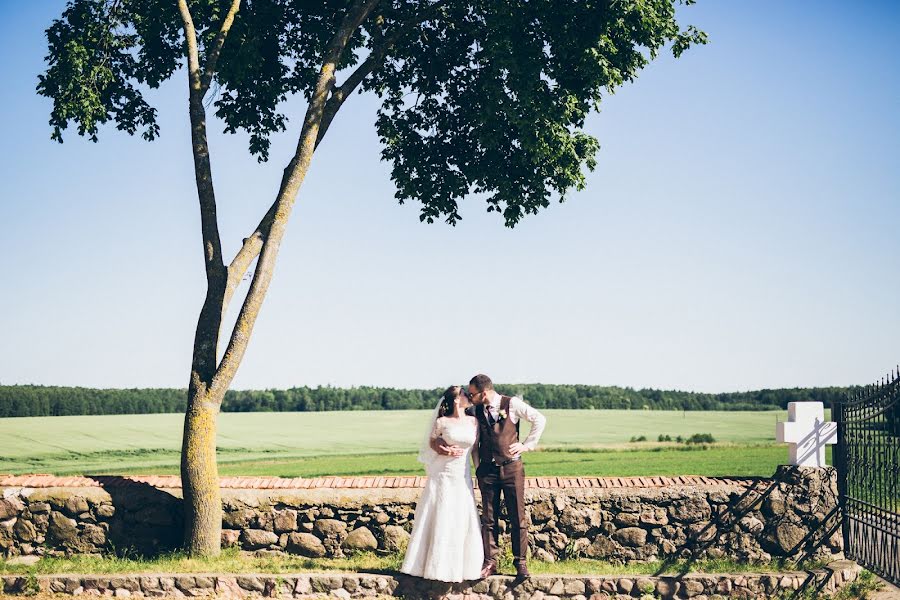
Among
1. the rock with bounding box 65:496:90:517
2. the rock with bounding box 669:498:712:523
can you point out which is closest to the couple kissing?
the rock with bounding box 669:498:712:523

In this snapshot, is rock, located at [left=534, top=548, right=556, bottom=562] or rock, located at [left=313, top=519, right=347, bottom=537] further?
rock, located at [left=313, top=519, right=347, bottom=537]

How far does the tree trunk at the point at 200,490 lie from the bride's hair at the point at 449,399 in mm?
3592

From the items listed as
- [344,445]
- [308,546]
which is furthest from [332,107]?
[344,445]

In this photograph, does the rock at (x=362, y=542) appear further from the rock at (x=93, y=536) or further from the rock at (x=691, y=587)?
the rock at (x=691, y=587)

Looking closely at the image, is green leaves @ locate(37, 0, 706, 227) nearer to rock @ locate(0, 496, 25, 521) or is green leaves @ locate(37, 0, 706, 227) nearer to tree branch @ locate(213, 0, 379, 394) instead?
tree branch @ locate(213, 0, 379, 394)

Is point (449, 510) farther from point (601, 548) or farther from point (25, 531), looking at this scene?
point (25, 531)

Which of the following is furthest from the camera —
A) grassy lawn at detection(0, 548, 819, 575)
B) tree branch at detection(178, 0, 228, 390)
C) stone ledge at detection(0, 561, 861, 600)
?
tree branch at detection(178, 0, 228, 390)

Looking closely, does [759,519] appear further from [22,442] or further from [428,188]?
[22,442]

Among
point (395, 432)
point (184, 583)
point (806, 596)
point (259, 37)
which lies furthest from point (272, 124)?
point (395, 432)

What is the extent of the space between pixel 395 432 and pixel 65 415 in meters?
17.9

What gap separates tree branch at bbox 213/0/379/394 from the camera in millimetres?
12422

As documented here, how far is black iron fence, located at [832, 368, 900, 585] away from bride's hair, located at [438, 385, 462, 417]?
5323 mm

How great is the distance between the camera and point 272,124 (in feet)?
53.1

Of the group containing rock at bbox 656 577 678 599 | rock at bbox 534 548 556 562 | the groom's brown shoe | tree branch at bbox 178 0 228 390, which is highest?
tree branch at bbox 178 0 228 390
